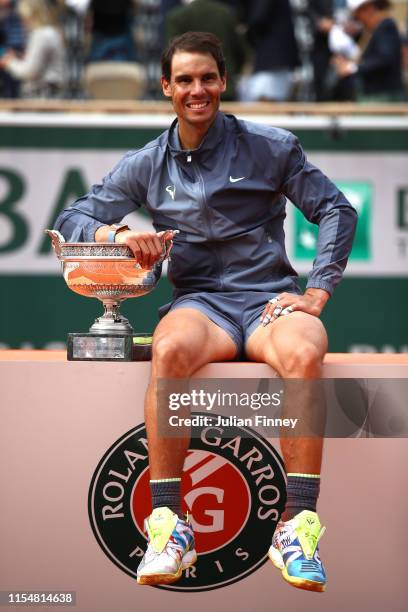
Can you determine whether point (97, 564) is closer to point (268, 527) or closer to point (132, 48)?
point (268, 527)

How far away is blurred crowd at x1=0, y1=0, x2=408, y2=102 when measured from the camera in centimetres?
677

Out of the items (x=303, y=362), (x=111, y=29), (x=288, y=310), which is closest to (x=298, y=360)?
(x=303, y=362)

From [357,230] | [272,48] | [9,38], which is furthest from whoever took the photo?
[9,38]

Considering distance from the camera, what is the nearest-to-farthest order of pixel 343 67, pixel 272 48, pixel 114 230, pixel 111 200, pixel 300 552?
pixel 300 552 → pixel 114 230 → pixel 111 200 → pixel 272 48 → pixel 343 67

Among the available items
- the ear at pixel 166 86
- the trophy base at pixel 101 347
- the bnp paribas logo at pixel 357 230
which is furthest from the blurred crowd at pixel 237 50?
the trophy base at pixel 101 347

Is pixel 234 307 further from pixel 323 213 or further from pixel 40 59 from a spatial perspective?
pixel 40 59

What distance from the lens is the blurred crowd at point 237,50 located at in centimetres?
677

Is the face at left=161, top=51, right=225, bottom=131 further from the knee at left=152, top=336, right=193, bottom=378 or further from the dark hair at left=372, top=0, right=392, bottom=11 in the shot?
the dark hair at left=372, top=0, right=392, bottom=11

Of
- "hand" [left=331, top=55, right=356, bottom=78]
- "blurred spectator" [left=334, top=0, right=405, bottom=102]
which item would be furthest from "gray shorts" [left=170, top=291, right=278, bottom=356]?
"hand" [left=331, top=55, right=356, bottom=78]

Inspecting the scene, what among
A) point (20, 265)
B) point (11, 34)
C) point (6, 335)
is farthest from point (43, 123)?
point (11, 34)

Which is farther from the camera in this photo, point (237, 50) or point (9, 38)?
point (9, 38)

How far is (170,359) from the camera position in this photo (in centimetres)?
306

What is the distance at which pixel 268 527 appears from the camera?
3.24 metres

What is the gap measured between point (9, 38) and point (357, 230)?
421 centimetres
